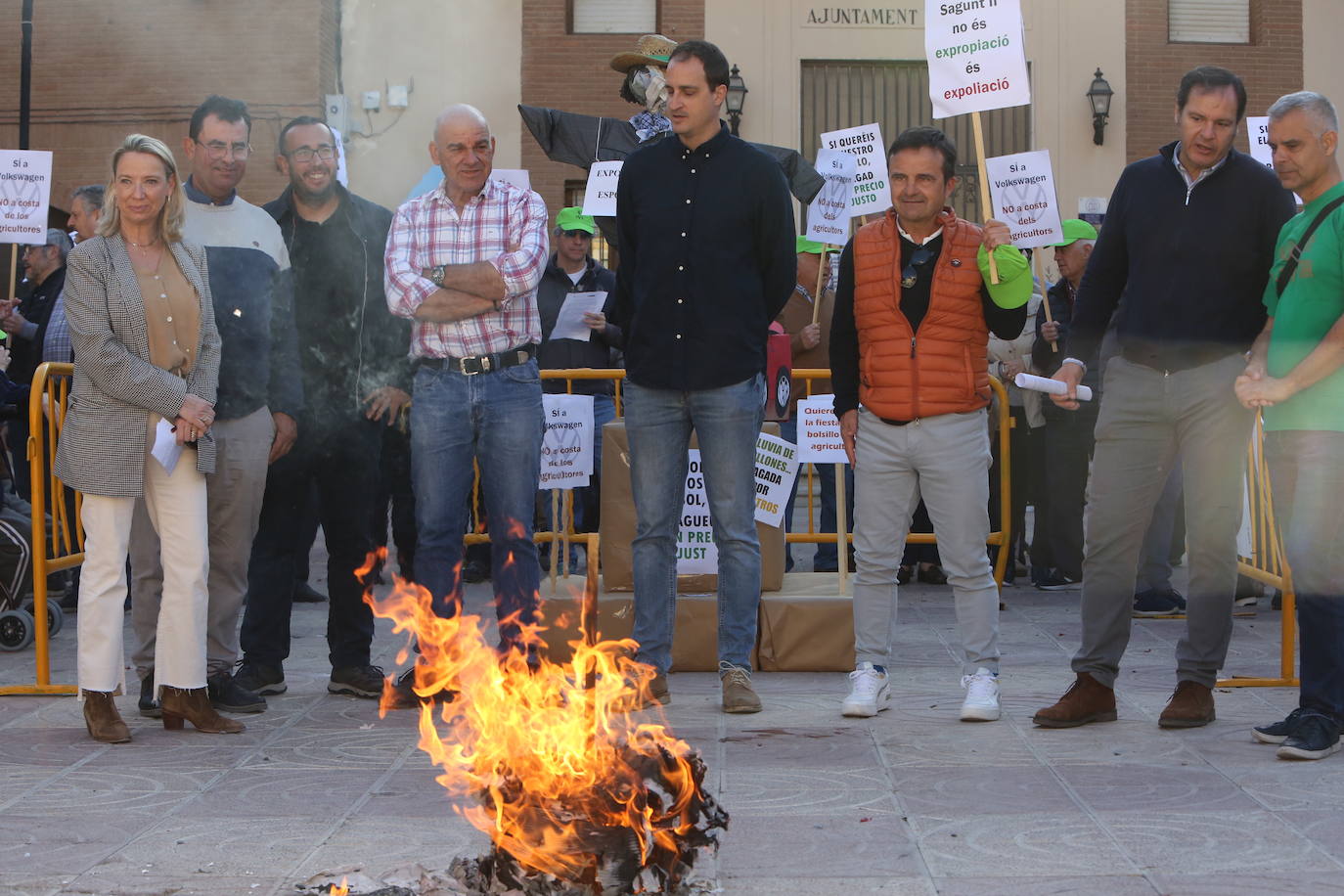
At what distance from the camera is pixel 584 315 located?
9.95 metres

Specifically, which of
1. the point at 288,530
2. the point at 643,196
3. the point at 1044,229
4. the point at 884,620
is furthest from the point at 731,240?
the point at 1044,229

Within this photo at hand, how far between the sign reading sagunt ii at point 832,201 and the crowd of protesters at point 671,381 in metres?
3.73

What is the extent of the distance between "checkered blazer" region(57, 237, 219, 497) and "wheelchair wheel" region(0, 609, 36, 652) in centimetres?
225

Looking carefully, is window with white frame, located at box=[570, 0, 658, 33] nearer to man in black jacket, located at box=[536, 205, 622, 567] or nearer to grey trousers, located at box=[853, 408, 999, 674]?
man in black jacket, located at box=[536, 205, 622, 567]

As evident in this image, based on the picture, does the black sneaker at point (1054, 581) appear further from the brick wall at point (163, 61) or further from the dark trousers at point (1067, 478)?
the brick wall at point (163, 61)

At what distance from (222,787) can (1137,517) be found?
3.17 meters

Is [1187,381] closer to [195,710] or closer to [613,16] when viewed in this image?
[195,710]

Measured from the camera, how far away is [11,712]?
19.6 ft

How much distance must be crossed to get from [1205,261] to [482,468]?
108 inches

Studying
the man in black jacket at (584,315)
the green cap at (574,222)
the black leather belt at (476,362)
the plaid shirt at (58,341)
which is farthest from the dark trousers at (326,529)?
the green cap at (574,222)

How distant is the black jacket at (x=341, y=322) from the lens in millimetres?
6203

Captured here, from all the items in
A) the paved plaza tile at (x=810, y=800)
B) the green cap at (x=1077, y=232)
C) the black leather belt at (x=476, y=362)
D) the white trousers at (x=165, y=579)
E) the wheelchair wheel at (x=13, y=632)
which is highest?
the green cap at (x=1077, y=232)

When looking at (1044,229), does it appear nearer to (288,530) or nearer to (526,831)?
(288,530)

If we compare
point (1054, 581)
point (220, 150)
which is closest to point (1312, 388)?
point (220, 150)
